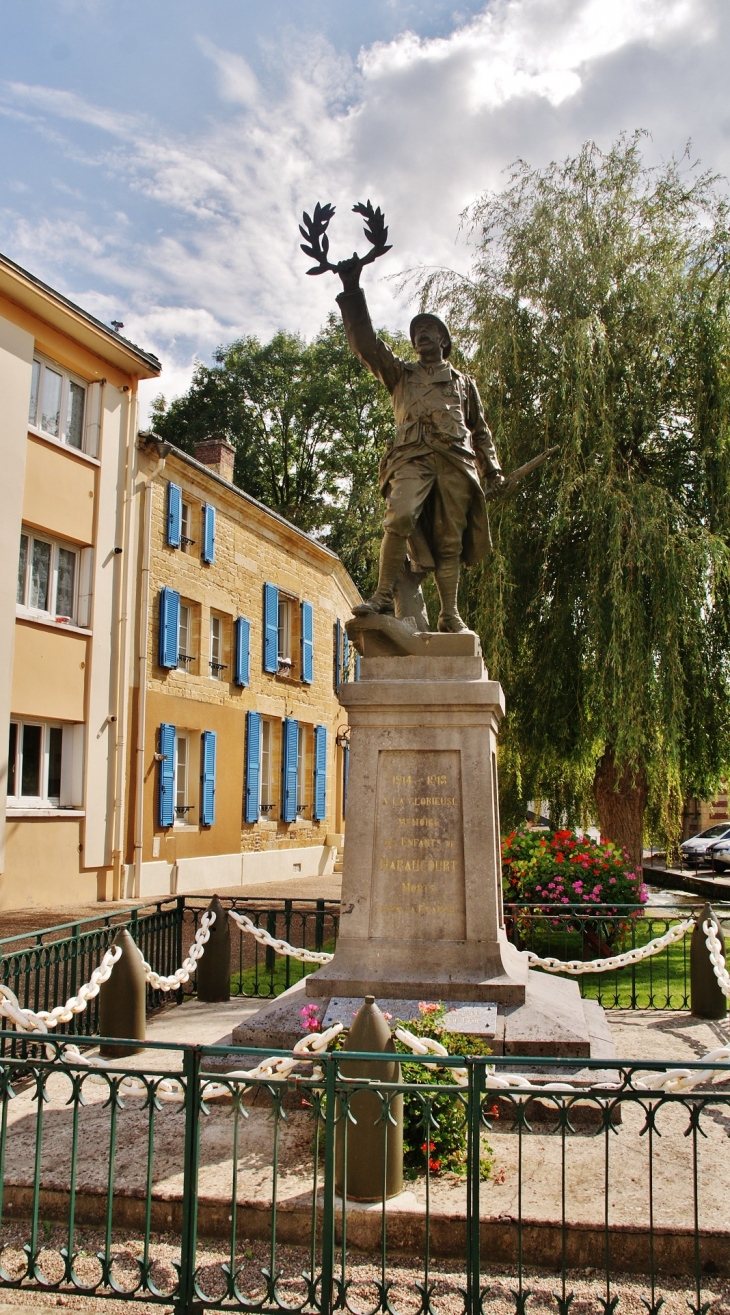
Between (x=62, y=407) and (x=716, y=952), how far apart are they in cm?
1316

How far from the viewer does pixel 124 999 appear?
19.3 ft

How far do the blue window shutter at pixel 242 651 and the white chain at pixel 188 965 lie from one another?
12658 mm

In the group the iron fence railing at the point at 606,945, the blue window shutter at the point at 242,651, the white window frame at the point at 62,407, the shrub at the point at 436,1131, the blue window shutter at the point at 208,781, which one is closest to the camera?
the shrub at the point at 436,1131

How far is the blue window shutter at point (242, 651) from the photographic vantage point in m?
20.5

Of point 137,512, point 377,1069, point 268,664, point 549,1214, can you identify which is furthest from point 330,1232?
point 268,664

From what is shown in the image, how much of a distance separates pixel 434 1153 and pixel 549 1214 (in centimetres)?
59

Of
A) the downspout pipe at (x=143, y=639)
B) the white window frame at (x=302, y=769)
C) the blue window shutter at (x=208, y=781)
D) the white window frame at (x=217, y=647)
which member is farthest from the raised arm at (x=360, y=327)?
the white window frame at (x=302, y=769)

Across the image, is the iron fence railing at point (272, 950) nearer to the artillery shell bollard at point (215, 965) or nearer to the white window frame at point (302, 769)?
the artillery shell bollard at point (215, 965)

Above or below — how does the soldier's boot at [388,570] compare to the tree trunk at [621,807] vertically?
above

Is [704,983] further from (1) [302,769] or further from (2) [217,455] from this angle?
(2) [217,455]

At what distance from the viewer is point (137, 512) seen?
17375mm

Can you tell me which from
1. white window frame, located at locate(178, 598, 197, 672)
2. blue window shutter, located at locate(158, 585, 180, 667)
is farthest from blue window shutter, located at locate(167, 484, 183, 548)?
white window frame, located at locate(178, 598, 197, 672)

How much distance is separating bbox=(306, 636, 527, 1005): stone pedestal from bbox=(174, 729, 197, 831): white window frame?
13.1m

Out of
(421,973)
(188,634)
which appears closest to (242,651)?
(188,634)
